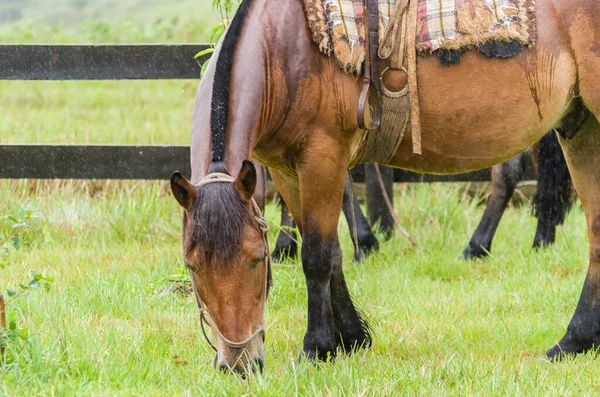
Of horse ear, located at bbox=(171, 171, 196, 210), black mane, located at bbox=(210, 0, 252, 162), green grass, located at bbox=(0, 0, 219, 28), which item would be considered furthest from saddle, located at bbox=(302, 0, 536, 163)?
green grass, located at bbox=(0, 0, 219, 28)

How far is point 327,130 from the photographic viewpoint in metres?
3.52

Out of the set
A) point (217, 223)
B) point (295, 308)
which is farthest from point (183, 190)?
point (295, 308)

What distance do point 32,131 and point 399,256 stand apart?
147 inches

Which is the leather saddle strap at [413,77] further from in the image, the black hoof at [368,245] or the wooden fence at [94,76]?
the wooden fence at [94,76]

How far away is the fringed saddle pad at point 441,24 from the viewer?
350cm

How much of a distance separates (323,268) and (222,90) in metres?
0.98

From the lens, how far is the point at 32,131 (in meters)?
7.39

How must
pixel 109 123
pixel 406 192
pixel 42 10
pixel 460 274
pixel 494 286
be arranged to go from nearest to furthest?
pixel 494 286, pixel 460 274, pixel 406 192, pixel 109 123, pixel 42 10

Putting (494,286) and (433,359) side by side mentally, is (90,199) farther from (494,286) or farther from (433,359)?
(433,359)

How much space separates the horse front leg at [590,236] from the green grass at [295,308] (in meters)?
0.16

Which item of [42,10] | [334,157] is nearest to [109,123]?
[334,157]

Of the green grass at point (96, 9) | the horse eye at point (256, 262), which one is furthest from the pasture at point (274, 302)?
the green grass at point (96, 9)

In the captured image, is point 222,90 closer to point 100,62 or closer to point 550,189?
point 100,62

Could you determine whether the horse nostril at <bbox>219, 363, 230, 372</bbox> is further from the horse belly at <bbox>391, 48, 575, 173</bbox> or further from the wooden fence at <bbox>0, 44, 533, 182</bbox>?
the wooden fence at <bbox>0, 44, 533, 182</bbox>
